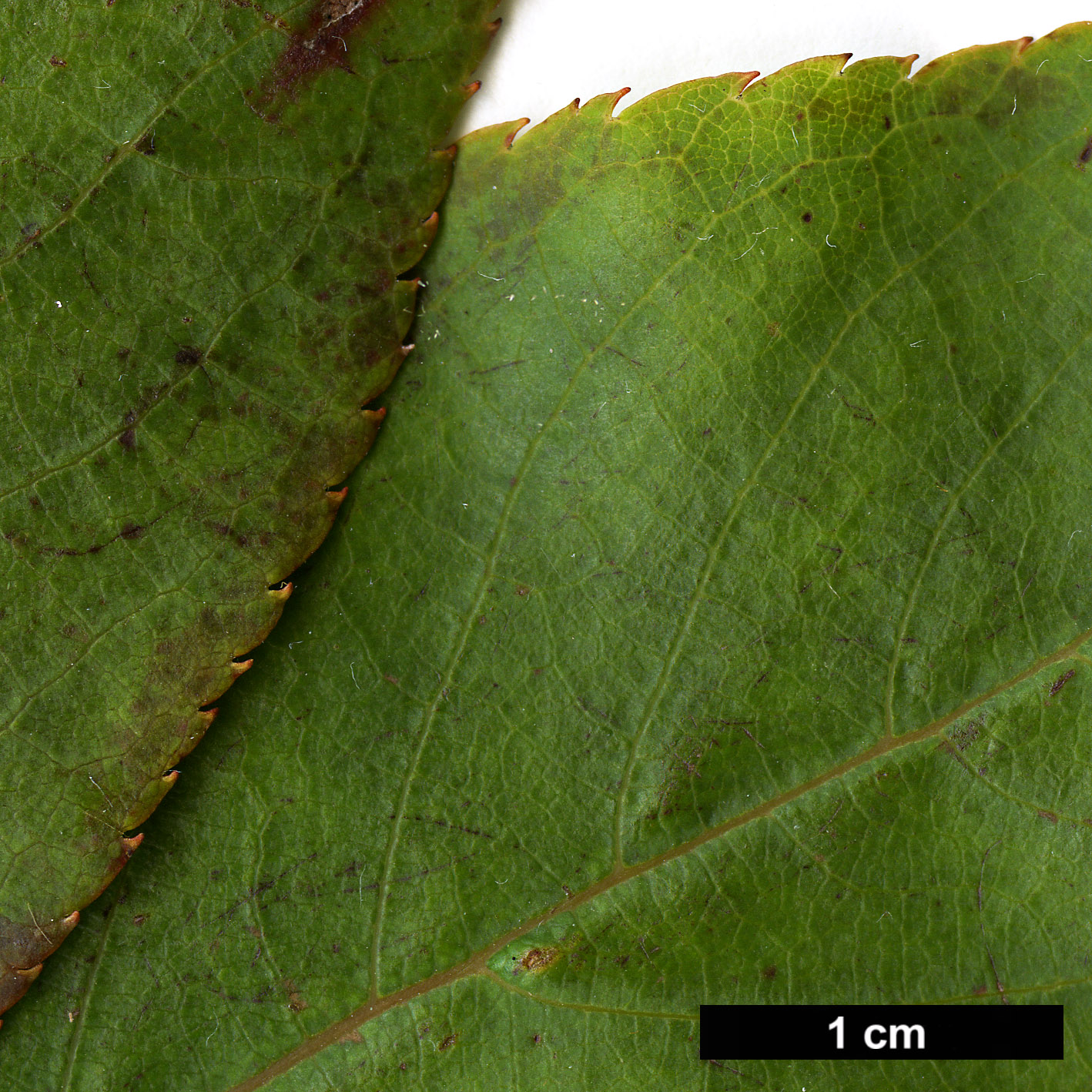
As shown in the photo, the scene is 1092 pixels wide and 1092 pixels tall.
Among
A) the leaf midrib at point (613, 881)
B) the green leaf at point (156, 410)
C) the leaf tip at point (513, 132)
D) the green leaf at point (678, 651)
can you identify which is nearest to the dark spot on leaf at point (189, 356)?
the green leaf at point (156, 410)

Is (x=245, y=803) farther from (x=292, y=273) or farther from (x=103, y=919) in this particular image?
(x=292, y=273)

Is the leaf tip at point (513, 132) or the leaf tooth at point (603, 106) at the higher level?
the leaf tooth at point (603, 106)

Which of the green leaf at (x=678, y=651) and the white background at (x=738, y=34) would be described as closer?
the green leaf at (x=678, y=651)

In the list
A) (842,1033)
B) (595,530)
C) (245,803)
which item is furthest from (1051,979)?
(245,803)

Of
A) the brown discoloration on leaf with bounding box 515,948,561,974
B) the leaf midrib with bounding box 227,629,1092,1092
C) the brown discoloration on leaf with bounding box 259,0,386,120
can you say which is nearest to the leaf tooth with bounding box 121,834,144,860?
the leaf midrib with bounding box 227,629,1092,1092

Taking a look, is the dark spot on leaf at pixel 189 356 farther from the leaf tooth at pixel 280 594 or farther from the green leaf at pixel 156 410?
the leaf tooth at pixel 280 594

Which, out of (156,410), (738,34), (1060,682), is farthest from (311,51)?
(1060,682)
